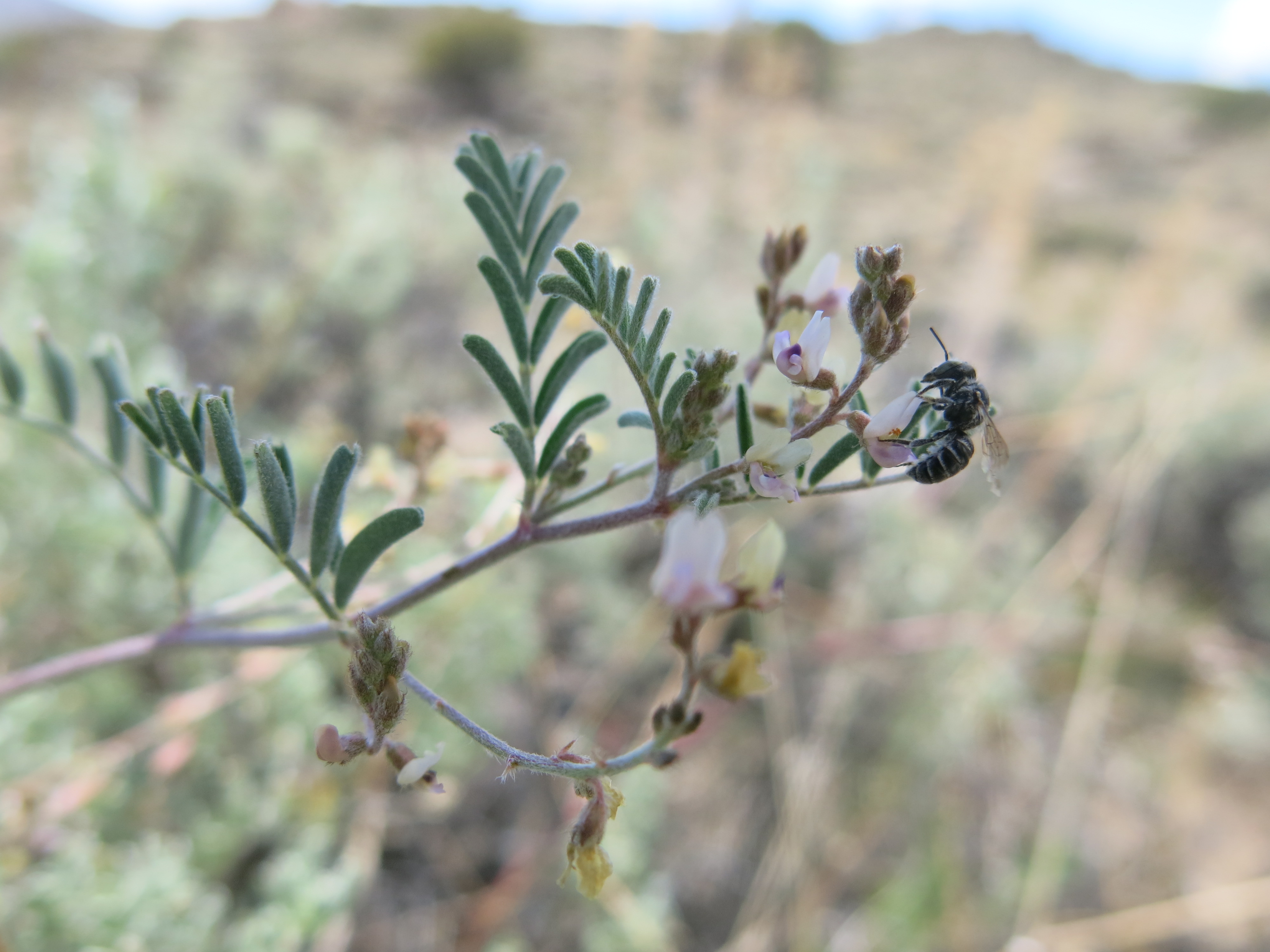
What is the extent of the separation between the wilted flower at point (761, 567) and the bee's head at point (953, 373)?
0.28m

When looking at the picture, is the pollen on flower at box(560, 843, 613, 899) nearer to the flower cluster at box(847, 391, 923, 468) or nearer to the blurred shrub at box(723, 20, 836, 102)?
the flower cluster at box(847, 391, 923, 468)

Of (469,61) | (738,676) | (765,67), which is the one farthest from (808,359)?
(469,61)

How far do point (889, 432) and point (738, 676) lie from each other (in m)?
0.22

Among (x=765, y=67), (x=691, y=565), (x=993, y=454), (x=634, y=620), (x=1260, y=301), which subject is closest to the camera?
(x=691, y=565)

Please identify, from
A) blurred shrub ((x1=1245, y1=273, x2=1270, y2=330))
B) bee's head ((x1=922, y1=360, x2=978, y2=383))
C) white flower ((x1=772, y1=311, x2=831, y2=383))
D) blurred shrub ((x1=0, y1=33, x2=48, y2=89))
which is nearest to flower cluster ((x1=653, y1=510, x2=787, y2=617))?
white flower ((x1=772, y1=311, x2=831, y2=383))

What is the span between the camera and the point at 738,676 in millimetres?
491

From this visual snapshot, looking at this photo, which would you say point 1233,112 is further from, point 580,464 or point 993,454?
point 580,464

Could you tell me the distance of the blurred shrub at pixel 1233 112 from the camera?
20.8 metres

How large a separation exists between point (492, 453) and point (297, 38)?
19.2m

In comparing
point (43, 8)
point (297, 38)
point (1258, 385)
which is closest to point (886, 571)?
point (1258, 385)

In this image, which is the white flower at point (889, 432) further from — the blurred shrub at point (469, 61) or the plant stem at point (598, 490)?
the blurred shrub at point (469, 61)

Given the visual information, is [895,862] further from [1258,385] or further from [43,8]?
[43,8]

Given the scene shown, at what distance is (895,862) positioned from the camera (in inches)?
105

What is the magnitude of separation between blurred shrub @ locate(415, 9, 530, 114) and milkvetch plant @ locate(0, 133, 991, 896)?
1573cm
